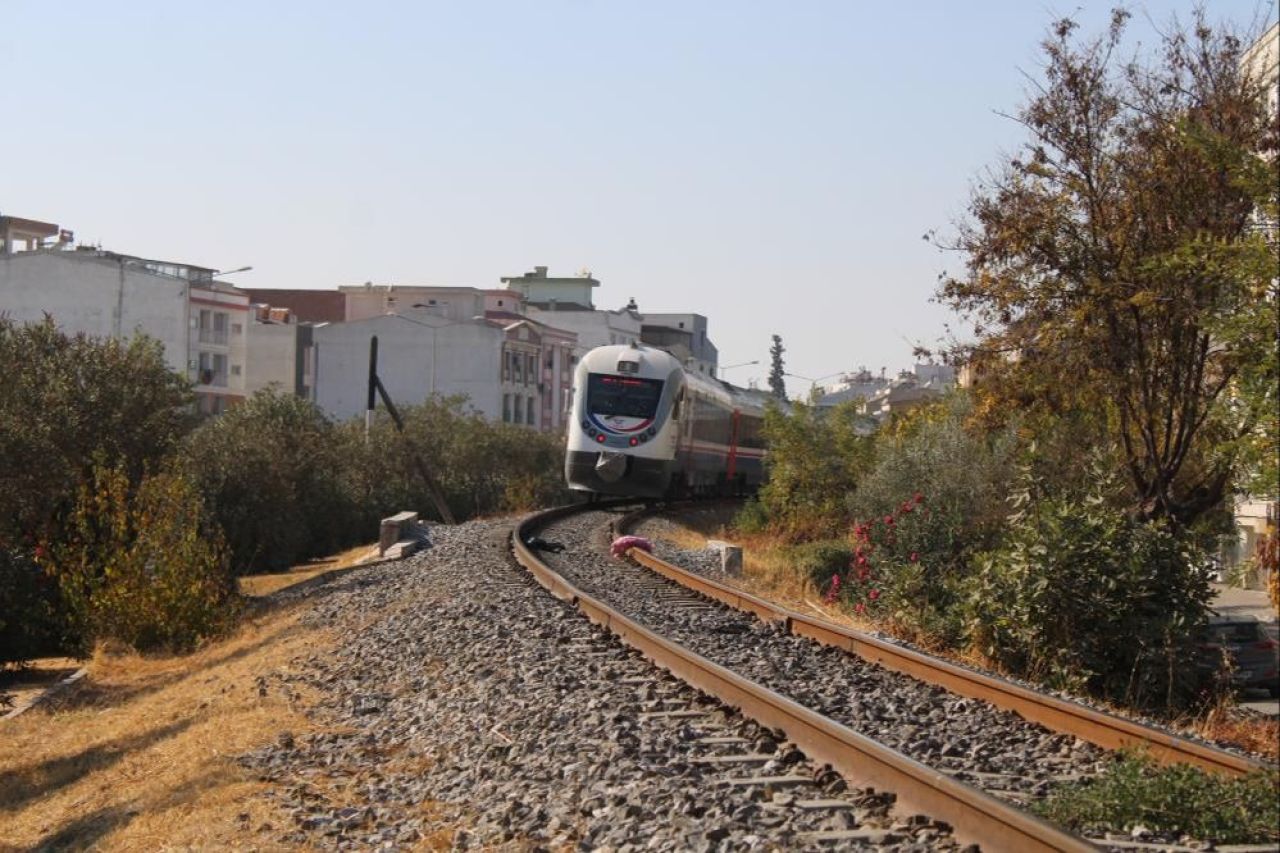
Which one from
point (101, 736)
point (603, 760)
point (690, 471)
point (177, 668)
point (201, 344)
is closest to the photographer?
point (603, 760)

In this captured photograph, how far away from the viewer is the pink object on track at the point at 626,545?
81.4 ft

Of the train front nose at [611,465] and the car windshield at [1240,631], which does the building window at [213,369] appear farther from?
the car windshield at [1240,631]

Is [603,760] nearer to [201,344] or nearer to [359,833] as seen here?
[359,833]

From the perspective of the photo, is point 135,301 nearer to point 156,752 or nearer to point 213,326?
point 213,326

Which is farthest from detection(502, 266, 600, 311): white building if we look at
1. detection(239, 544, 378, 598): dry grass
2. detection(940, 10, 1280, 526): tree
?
detection(940, 10, 1280, 526): tree

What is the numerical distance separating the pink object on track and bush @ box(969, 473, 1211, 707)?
33.8 ft

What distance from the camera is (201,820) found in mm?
8836

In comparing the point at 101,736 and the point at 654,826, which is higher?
the point at 654,826

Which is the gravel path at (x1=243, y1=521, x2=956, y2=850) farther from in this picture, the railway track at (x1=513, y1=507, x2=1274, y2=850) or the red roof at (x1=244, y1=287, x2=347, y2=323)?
the red roof at (x1=244, y1=287, x2=347, y2=323)

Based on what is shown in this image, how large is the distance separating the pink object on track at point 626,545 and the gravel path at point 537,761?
32.3ft

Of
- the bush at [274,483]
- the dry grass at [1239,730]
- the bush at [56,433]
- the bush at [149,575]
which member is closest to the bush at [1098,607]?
the dry grass at [1239,730]

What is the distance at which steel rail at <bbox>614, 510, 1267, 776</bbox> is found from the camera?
8523mm

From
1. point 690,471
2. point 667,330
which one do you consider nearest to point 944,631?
point 690,471

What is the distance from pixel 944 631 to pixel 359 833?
9.14m
